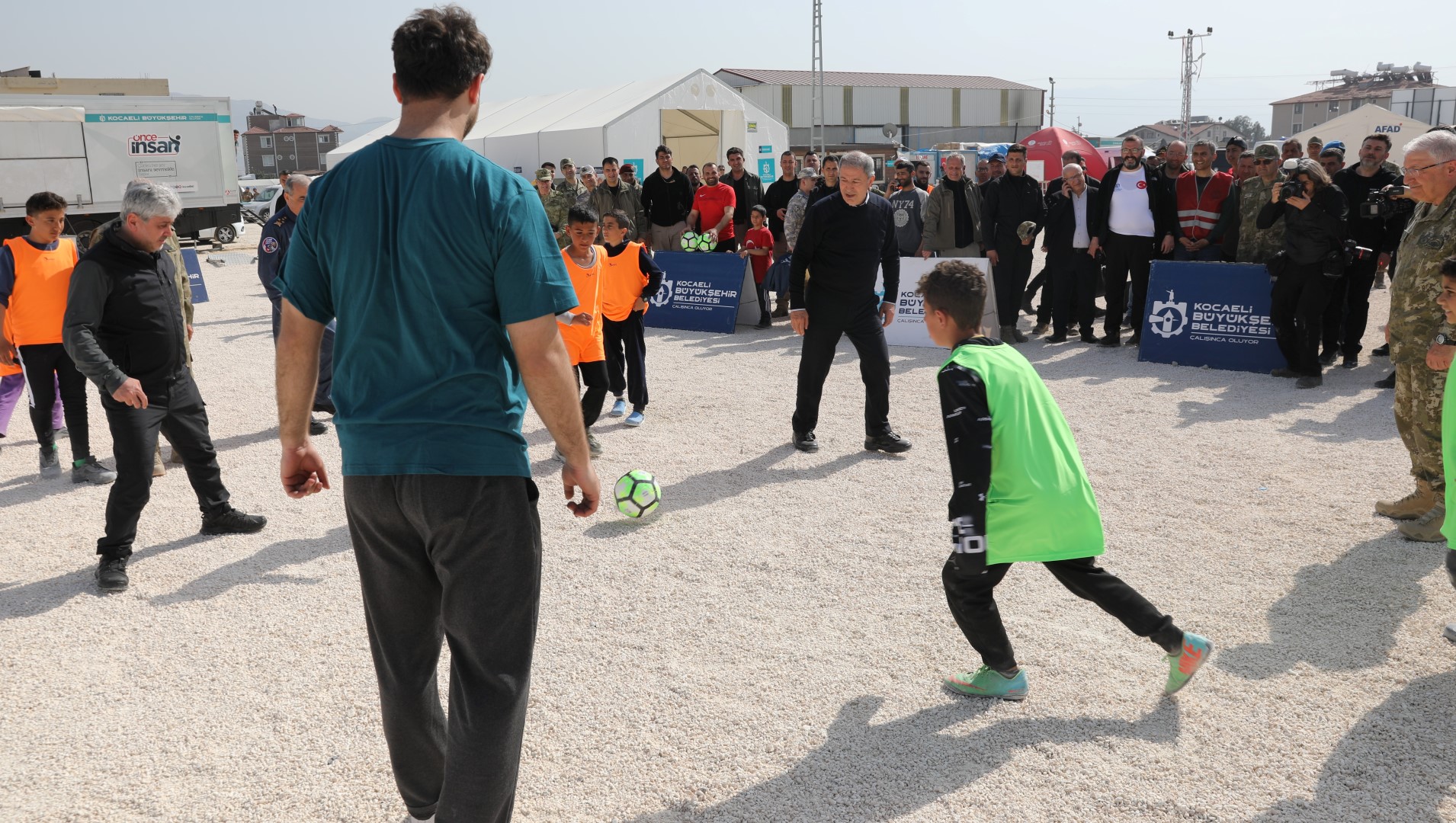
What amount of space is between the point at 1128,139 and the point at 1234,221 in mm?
1443

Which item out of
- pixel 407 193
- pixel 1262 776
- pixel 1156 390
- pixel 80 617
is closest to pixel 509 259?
pixel 407 193

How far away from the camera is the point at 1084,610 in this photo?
4.61 meters

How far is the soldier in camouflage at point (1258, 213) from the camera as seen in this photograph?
1006 cm

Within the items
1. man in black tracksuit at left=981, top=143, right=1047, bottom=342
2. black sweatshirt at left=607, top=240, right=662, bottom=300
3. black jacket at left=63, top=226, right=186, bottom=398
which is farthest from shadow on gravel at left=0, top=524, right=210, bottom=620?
man in black tracksuit at left=981, top=143, right=1047, bottom=342

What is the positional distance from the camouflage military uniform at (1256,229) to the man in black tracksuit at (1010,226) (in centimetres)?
200

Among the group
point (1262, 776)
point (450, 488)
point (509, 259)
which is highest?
point (509, 259)

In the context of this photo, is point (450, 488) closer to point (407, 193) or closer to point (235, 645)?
point (407, 193)

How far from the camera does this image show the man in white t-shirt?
10.8 m

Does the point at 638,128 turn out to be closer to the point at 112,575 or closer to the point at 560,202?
the point at 560,202

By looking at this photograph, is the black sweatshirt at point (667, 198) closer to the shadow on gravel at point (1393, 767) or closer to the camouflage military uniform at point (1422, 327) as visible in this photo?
the camouflage military uniform at point (1422, 327)

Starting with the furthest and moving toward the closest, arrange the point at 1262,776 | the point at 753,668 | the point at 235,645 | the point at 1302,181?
the point at 1302,181, the point at 235,645, the point at 753,668, the point at 1262,776

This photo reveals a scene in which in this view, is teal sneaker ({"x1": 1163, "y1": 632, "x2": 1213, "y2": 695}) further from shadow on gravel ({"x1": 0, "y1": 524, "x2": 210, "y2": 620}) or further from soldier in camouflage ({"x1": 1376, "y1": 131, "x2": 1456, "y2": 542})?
shadow on gravel ({"x1": 0, "y1": 524, "x2": 210, "y2": 620})

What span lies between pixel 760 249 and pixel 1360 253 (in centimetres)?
660

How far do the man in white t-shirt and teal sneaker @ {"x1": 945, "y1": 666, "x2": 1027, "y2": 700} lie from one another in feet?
25.5
